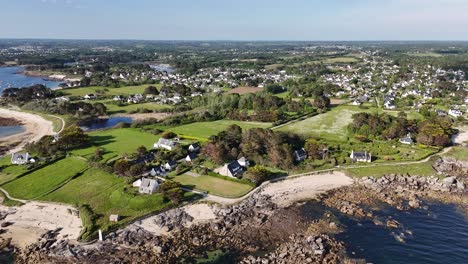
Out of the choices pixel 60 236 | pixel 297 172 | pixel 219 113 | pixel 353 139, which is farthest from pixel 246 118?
pixel 60 236

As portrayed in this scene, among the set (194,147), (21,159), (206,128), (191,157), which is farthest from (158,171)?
(206,128)

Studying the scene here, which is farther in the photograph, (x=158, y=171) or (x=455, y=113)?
(x=455, y=113)

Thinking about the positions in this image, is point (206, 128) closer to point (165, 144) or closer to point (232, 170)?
point (165, 144)

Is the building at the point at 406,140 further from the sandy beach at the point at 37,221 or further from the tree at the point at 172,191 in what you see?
the sandy beach at the point at 37,221

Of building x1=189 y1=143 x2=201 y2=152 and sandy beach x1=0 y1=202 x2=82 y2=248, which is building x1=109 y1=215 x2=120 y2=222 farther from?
building x1=189 y1=143 x2=201 y2=152

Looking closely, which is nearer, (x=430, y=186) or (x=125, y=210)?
(x=125, y=210)

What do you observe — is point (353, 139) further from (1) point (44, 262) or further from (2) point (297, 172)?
(1) point (44, 262)
